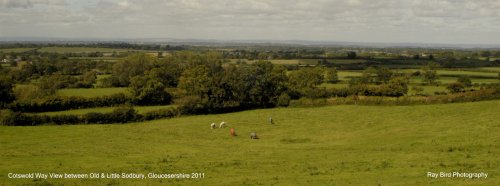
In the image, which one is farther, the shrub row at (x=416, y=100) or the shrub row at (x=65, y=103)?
the shrub row at (x=65, y=103)

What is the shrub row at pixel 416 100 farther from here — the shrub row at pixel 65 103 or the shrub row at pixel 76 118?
the shrub row at pixel 65 103

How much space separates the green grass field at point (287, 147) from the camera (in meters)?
28.9

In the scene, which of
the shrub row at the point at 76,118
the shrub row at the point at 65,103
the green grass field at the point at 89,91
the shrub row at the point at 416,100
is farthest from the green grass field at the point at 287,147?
the green grass field at the point at 89,91

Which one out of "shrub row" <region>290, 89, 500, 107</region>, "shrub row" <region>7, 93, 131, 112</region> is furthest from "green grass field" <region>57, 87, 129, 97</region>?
"shrub row" <region>290, 89, 500, 107</region>

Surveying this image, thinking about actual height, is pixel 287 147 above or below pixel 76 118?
above

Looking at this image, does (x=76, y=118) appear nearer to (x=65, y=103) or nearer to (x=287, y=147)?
(x=65, y=103)

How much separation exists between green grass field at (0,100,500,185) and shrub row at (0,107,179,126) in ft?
9.58

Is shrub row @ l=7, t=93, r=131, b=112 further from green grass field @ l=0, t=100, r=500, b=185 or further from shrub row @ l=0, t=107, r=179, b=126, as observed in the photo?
green grass field @ l=0, t=100, r=500, b=185

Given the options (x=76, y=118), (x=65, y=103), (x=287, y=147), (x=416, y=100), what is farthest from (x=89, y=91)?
(x=287, y=147)

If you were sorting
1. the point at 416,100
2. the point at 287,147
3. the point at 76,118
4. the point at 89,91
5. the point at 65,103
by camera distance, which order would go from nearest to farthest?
1. the point at 287,147
2. the point at 76,118
3. the point at 416,100
4. the point at 65,103
5. the point at 89,91

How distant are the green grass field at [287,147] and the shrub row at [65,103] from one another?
16.8m

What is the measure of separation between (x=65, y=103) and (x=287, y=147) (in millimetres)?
47430

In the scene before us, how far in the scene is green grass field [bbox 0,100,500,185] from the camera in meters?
28.9

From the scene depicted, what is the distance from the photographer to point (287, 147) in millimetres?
43125
